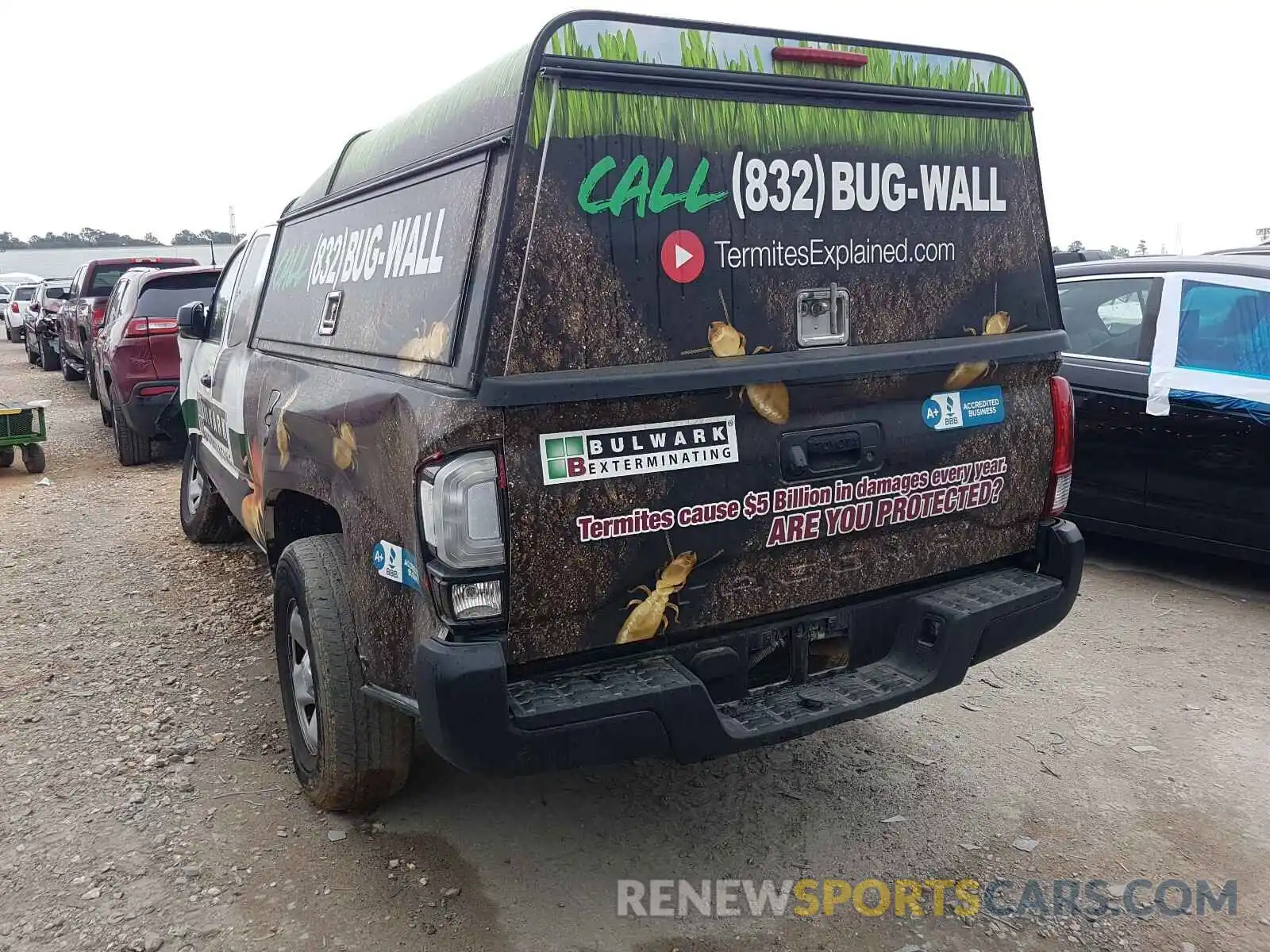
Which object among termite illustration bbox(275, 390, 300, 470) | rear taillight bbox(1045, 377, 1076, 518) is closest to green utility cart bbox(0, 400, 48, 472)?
termite illustration bbox(275, 390, 300, 470)

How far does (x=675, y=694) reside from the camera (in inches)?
97.0

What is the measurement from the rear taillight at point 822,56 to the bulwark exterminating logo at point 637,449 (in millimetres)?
989

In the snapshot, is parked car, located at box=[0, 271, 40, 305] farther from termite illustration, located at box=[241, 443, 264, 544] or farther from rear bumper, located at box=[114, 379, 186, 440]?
termite illustration, located at box=[241, 443, 264, 544]

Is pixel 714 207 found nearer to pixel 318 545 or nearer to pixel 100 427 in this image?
pixel 318 545

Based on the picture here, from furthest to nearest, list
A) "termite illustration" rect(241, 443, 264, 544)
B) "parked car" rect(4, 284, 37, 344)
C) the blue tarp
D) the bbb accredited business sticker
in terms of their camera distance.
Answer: "parked car" rect(4, 284, 37, 344) < the blue tarp < "termite illustration" rect(241, 443, 264, 544) < the bbb accredited business sticker

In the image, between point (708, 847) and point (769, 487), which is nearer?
point (769, 487)

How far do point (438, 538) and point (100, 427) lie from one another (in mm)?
11196

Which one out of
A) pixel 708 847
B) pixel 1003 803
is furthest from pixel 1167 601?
pixel 708 847

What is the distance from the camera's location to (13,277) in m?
35.2

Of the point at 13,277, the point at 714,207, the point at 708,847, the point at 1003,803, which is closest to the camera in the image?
the point at 714,207

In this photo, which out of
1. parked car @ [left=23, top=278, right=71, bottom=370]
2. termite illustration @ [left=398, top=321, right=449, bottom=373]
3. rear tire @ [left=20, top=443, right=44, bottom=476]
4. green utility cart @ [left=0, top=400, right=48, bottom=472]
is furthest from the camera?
parked car @ [left=23, top=278, right=71, bottom=370]

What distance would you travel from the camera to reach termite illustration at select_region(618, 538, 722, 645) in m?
2.58

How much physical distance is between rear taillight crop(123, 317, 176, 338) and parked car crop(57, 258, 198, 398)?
3795 millimetres

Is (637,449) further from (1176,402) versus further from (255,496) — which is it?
(1176,402)
